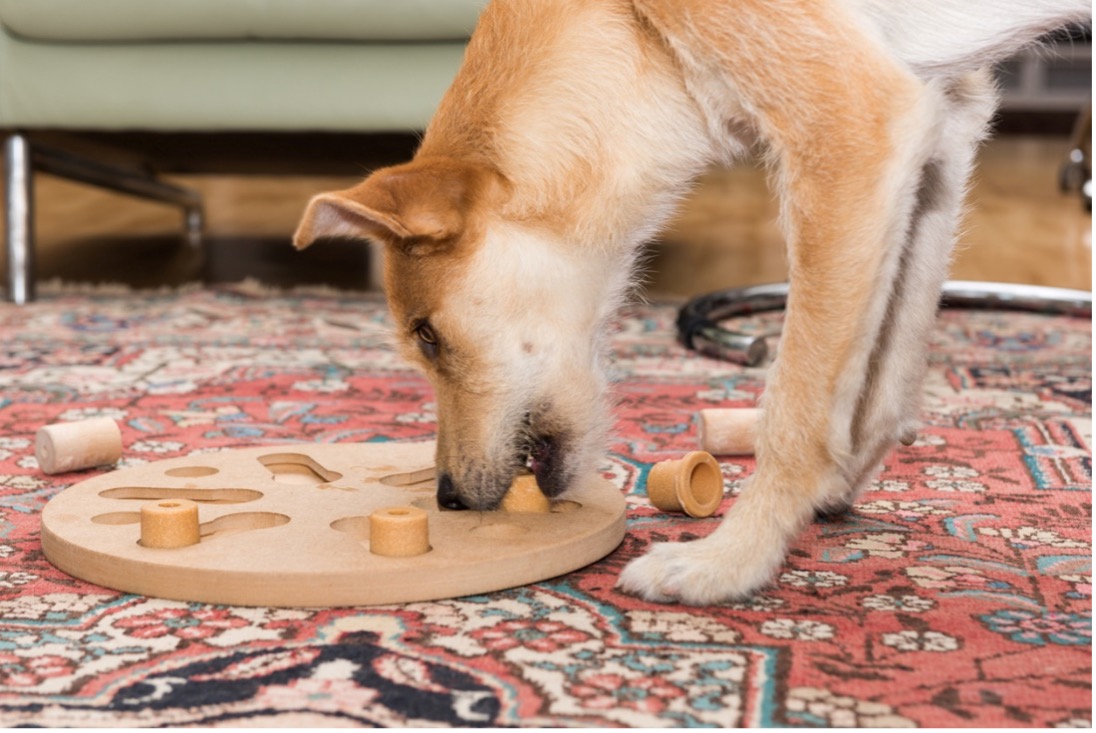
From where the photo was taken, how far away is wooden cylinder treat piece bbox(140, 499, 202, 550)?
1458mm

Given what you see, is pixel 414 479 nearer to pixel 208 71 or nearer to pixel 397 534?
pixel 397 534

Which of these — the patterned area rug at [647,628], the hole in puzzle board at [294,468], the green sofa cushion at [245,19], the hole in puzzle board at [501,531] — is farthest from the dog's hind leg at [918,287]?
the green sofa cushion at [245,19]

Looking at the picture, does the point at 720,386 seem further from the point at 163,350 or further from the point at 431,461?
the point at 163,350

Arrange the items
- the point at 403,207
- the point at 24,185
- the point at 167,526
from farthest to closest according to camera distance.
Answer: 1. the point at 24,185
2. the point at 403,207
3. the point at 167,526

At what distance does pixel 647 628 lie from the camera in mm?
1337

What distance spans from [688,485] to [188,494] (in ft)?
2.21

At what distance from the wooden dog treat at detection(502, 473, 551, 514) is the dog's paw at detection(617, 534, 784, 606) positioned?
0.81 ft

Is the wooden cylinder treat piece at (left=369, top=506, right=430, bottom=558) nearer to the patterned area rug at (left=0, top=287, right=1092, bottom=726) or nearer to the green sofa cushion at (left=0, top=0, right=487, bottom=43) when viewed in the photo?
the patterned area rug at (left=0, top=287, right=1092, bottom=726)

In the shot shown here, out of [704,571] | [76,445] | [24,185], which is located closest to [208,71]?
[24,185]

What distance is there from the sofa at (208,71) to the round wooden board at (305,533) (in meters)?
1.69

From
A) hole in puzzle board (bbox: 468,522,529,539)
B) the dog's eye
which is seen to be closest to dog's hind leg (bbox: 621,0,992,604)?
hole in puzzle board (bbox: 468,522,529,539)

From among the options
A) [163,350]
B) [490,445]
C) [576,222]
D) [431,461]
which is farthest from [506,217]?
[163,350]

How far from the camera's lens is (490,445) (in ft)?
5.43

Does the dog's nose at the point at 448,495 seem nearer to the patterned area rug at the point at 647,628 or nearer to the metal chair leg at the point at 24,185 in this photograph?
the patterned area rug at the point at 647,628
